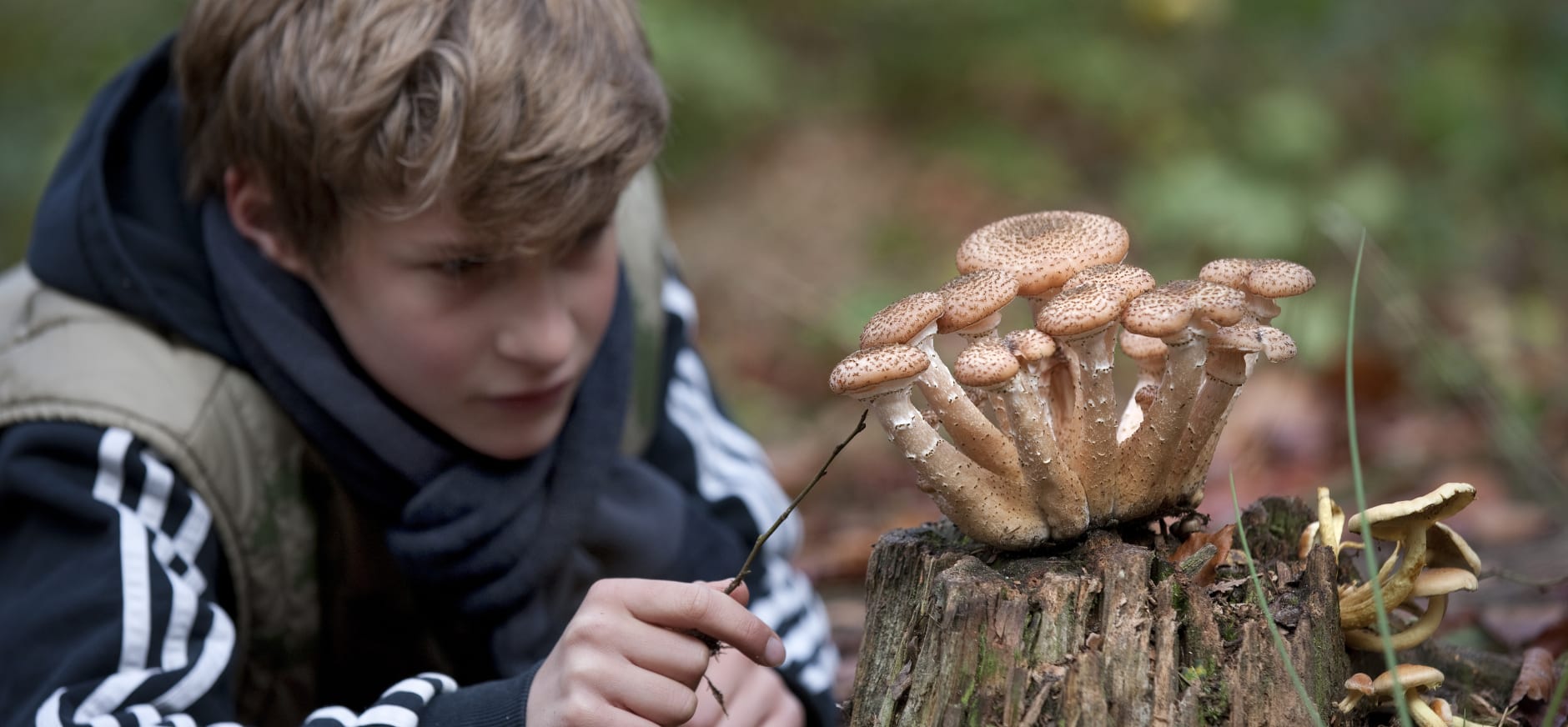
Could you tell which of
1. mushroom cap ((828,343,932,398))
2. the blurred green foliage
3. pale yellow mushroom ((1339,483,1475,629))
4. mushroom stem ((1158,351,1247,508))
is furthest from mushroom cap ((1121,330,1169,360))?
the blurred green foliage

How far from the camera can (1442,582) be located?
5.29 ft

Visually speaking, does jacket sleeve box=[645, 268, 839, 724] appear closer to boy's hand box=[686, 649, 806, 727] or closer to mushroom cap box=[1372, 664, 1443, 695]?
boy's hand box=[686, 649, 806, 727]

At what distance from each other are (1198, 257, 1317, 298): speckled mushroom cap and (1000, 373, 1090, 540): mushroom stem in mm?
319

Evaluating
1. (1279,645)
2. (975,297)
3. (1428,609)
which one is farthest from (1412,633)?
(975,297)

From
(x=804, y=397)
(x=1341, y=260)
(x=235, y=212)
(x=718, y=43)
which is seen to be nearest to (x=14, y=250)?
(x=718, y=43)

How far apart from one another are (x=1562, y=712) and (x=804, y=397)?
4.66 m

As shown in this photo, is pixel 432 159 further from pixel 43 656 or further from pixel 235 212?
pixel 43 656

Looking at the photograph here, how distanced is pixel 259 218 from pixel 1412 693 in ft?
8.17

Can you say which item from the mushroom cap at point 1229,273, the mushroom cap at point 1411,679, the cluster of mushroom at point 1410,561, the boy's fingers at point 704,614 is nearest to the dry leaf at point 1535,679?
the cluster of mushroom at point 1410,561

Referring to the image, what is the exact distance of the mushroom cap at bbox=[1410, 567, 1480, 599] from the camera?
5.22ft

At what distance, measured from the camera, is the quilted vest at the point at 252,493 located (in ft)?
7.50

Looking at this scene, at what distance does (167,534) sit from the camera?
224 cm

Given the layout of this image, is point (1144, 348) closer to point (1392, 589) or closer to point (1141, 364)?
point (1141, 364)

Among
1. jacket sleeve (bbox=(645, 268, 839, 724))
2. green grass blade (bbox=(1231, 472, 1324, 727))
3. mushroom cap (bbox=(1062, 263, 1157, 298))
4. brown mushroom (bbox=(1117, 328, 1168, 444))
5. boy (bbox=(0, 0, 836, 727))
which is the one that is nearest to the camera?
green grass blade (bbox=(1231, 472, 1324, 727))
